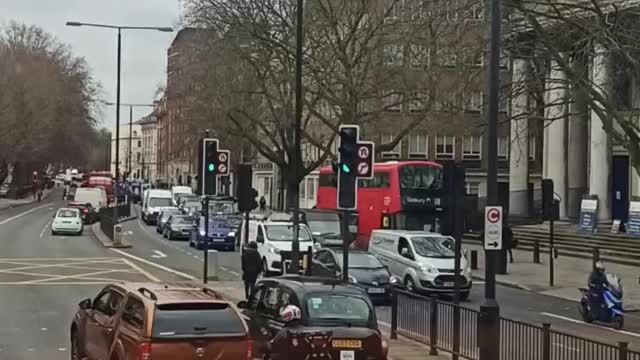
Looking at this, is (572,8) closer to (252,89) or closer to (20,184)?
(252,89)

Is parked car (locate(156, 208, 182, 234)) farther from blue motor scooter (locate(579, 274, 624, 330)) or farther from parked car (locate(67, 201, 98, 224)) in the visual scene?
blue motor scooter (locate(579, 274, 624, 330))

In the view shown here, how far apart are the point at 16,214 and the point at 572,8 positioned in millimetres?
65846

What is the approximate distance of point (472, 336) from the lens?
52.9 ft

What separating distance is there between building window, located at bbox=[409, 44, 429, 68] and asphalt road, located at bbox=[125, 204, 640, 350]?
12.8 meters

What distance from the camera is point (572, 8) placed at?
27531 millimetres

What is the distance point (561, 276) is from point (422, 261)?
360 inches

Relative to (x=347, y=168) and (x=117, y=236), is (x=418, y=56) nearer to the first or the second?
(x=117, y=236)

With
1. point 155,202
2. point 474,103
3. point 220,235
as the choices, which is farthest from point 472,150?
point 220,235

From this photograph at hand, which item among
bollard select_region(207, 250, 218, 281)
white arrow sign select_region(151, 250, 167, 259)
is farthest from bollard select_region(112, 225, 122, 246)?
bollard select_region(207, 250, 218, 281)

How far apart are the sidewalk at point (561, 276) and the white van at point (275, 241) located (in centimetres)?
660

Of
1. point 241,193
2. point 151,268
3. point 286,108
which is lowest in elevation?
point 151,268

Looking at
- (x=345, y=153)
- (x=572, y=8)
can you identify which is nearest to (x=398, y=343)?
(x=345, y=153)

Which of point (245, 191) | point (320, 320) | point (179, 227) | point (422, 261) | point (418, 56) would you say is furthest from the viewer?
point (179, 227)

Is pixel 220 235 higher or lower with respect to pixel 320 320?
lower
